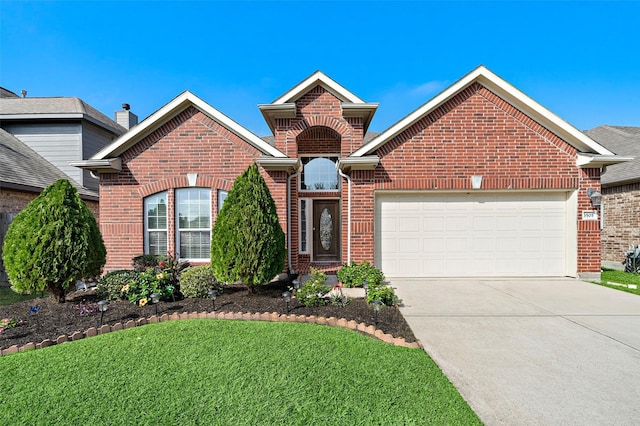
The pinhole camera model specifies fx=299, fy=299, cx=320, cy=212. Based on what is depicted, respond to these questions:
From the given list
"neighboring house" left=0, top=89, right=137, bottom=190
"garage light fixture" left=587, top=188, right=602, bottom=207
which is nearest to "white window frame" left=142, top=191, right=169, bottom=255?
"neighboring house" left=0, top=89, right=137, bottom=190

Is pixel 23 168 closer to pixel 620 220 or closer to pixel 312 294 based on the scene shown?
pixel 312 294

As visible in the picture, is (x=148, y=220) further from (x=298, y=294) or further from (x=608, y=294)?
(x=608, y=294)

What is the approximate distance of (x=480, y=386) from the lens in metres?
3.20

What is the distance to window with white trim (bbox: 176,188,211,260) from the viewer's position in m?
8.26

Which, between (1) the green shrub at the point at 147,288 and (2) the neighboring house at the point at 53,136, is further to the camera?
(2) the neighboring house at the point at 53,136

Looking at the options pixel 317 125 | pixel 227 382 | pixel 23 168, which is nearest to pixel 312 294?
pixel 227 382

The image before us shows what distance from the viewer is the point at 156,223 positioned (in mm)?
8312

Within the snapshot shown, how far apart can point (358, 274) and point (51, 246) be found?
625cm

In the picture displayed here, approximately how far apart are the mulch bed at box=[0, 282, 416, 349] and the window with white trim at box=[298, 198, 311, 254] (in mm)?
3940

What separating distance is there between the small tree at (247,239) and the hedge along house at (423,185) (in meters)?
1.89

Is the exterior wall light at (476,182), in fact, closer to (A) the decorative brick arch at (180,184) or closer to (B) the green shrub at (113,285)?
(A) the decorative brick arch at (180,184)

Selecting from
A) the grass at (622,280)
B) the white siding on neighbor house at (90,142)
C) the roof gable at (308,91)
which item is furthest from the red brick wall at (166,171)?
the grass at (622,280)

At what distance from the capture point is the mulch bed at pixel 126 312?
4.44m

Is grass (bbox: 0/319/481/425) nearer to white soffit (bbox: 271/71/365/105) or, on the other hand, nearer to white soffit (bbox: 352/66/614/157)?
white soffit (bbox: 352/66/614/157)
